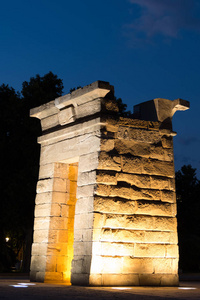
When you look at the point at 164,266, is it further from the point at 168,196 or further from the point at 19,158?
the point at 19,158

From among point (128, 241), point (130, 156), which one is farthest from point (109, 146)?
point (128, 241)

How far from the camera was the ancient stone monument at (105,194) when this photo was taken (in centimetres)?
912

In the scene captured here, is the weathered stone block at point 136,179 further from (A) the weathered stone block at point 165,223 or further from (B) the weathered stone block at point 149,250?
(B) the weathered stone block at point 149,250

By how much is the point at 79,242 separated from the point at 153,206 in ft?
6.30

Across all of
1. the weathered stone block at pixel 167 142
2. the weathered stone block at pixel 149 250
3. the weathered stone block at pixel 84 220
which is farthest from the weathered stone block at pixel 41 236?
the weathered stone block at pixel 167 142

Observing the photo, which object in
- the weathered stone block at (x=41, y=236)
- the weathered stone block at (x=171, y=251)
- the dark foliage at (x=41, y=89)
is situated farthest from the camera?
the dark foliage at (x=41, y=89)

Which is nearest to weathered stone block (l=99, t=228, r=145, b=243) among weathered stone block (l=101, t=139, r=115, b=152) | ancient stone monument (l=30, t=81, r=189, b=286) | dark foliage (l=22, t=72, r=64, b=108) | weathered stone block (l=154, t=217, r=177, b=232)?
ancient stone monument (l=30, t=81, r=189, b=286)

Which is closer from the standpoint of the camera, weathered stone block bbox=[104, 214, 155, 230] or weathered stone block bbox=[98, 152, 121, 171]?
weathered stone block bbox=[104, 214, 155, 230]

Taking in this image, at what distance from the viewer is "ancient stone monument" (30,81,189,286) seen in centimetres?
912

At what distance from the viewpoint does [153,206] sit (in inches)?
388

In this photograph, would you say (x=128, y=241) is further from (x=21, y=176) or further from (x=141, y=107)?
(x=21, y=176)

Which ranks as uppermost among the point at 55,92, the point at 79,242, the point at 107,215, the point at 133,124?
the point at 55,92

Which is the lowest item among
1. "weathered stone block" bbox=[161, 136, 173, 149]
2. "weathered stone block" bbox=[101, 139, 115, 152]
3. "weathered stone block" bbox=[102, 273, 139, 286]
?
"weathered stone block" bbox=[102, 273, 139, 286]

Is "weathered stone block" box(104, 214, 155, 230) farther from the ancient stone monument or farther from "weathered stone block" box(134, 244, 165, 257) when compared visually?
"weathered stone block" box(134, 244, 165, 257)
